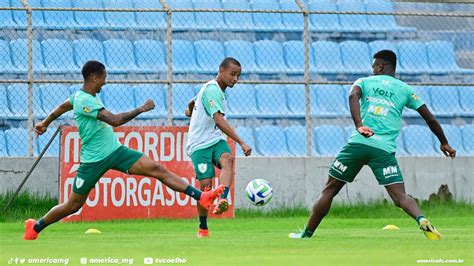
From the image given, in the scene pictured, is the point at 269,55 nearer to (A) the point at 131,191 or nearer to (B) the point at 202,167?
(A) the point at 131,191

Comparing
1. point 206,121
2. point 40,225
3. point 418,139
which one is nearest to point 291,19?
point 418,139

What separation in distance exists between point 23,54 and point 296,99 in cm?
487

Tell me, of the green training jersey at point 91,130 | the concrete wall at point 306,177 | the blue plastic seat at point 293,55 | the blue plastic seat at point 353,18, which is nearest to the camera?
the green training jersey at point 91,130

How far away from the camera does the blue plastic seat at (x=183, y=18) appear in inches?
829

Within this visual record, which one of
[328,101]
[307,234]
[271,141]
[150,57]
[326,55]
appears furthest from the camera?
[326,55]

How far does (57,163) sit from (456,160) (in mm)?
6525

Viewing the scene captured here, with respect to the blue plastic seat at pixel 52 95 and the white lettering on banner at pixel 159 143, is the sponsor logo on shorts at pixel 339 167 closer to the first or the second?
the white lettering on banner at pixel 159 143

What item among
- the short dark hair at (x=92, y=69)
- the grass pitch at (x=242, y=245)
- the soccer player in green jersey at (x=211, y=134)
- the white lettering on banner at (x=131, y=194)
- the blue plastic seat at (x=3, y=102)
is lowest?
the grass pitch at (x=242, y=245)

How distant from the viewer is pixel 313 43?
21703 mm

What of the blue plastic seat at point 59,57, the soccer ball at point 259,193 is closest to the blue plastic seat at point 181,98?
the blue plastic seat at point 59,57

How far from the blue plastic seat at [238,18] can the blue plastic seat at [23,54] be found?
3762mm

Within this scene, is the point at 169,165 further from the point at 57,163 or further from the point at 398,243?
the point at 398,243

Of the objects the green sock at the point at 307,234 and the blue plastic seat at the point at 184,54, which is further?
the blue plastic seat at the point at 184,54

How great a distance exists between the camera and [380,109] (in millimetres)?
11867
